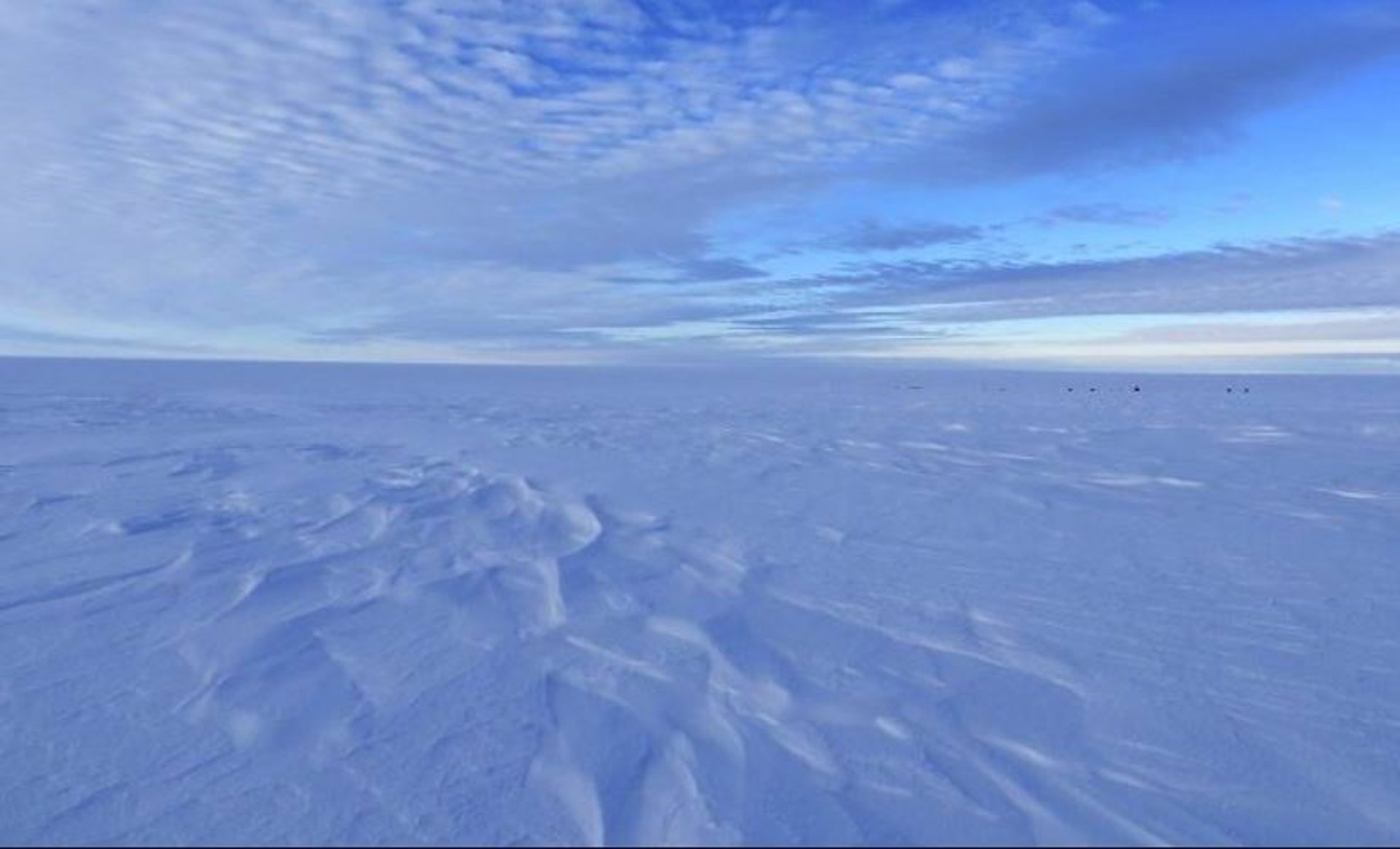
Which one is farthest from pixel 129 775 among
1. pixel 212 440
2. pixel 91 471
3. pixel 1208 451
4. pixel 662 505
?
pixel 1208 451

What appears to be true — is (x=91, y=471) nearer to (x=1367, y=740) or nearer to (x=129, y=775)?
(x=129, y=775)

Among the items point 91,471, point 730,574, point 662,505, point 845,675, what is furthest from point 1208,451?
point 91,471

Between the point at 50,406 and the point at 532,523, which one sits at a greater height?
the point at 532,523

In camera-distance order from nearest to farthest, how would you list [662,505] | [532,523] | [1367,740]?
[1367,740] < [532,523] < [662,505]

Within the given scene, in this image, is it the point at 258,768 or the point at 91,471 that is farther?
the point at 91,471

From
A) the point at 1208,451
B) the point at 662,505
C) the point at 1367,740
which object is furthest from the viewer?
the point at 1208,451

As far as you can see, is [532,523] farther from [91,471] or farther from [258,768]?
[91,471]
